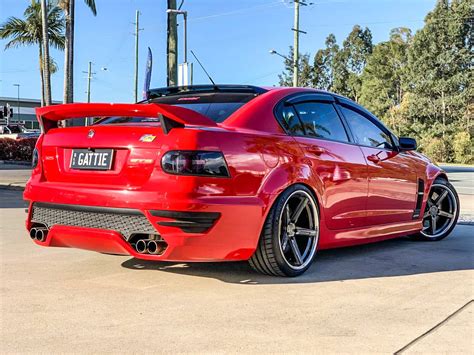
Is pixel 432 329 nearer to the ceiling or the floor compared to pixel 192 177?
nearer to the floor

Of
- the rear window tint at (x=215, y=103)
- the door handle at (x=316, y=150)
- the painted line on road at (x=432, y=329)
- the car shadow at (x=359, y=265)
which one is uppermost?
the rear window tint at (x=215, y=103)

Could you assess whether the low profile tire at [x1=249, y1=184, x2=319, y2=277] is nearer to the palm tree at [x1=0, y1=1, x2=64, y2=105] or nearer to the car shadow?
the car shadow

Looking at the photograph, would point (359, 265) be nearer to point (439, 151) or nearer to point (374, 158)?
point (374, 158)

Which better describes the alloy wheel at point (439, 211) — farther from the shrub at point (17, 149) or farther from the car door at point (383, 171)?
the shrub at point (17, 149)

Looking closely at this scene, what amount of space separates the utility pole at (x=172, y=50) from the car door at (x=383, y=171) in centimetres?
562

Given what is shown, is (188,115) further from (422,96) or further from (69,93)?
(422,96)

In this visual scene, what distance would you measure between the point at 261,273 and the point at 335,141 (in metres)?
1.33

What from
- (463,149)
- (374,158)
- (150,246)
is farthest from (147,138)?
(463,149)

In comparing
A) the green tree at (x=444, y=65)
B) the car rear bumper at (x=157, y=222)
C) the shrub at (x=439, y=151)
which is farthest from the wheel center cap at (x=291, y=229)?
the green tree at (x=444, y=65)

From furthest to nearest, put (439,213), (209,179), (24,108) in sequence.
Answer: (24,108)
(439,213)
(209,179)

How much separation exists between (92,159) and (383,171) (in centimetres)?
274

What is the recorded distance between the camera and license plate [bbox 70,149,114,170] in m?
3.75

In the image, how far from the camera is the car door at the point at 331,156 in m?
4.39

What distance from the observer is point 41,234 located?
13.1 ft
